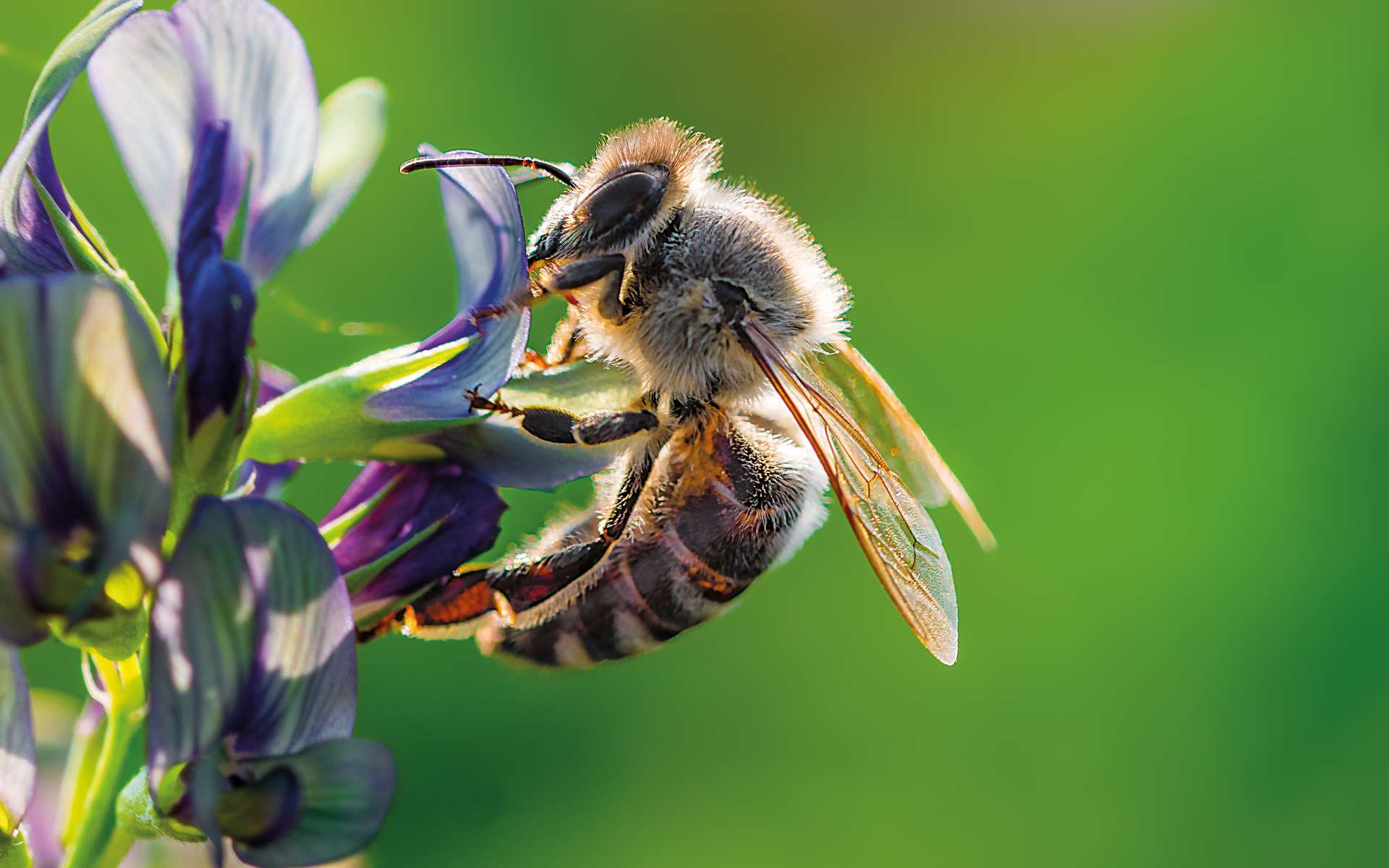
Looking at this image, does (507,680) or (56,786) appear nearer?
(56,786)

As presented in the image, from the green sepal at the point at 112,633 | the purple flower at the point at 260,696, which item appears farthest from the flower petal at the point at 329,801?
the green sepal at the point at 112,633

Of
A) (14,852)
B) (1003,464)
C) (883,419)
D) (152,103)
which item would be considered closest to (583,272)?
(883,419)

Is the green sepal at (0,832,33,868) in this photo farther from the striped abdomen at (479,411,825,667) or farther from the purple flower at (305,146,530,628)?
the striped abdomen at (479,411,825,667)

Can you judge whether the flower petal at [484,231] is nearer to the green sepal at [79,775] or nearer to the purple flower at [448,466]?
the purple flower at [448,466]

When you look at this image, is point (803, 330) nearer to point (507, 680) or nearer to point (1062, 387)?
point (507, 680)

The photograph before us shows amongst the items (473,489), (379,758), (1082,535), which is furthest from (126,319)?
(1082,535)
